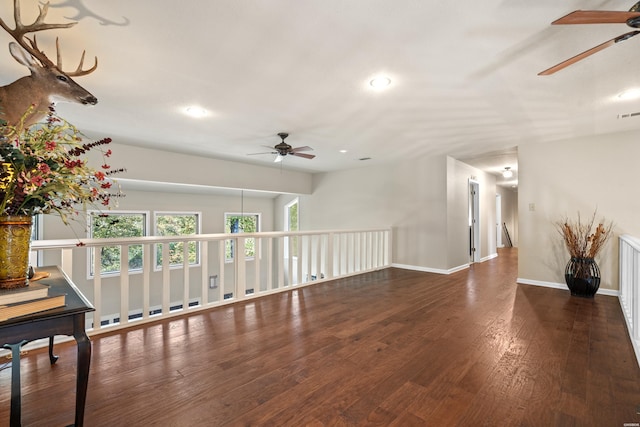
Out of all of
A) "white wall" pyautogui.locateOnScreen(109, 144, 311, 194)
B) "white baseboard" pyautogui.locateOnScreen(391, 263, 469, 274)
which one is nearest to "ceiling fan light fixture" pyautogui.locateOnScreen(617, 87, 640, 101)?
"white baseboard" pyautogui.locateOnScreen(391, 263, 469, 274)

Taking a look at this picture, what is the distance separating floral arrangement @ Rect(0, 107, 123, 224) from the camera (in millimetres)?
1084

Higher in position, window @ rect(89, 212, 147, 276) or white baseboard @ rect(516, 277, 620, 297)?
window @ rect(89, 212, 147, 276)

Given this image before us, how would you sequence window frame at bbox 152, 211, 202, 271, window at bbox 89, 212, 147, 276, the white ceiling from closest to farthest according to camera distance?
the white ceiling → window at bbox 89, 212, 147, 276 → window frame at bbox 152, 211, 202, 271

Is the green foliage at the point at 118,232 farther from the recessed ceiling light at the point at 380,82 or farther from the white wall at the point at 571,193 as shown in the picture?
the white wall at the point at 571,193

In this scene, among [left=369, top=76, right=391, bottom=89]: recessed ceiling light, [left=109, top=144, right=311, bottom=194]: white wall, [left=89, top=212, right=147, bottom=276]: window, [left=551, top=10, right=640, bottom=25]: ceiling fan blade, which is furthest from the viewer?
[left=89, top=212, right=147, bottom=276]: window

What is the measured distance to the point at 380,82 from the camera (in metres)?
2.51

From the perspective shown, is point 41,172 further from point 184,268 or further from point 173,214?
point 173,214

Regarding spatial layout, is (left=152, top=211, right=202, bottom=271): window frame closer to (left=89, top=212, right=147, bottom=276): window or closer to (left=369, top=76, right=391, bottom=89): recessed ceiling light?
(left=89, top=212, right=147, bottom=276): window

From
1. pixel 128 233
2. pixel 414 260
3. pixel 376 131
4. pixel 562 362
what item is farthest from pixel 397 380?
pixel 128 233

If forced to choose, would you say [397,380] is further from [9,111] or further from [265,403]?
[9,111]

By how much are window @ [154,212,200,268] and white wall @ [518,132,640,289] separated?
6.66 meters

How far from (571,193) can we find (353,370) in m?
4.36

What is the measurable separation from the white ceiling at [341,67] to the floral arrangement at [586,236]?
1.29 metres

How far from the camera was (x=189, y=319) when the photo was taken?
2.84 meters
